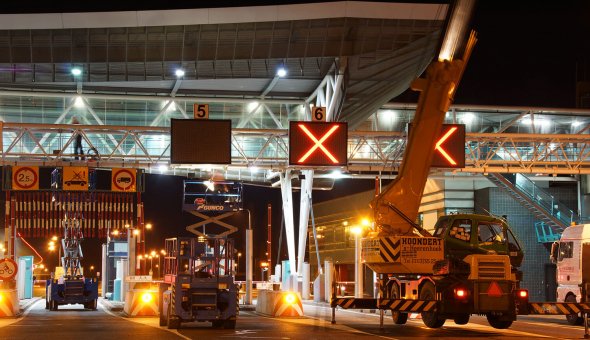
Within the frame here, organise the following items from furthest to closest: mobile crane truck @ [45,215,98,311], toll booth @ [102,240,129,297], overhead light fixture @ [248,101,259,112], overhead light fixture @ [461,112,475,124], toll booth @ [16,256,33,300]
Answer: toll booth @ [102,240,129,297]
toll booth @ [16,256,33,300]
overhead light fixture @ [461,112,475,124]
overhead light fixture @ [248,101,259,112]
mobile crane truck @ [45,215,98,311]

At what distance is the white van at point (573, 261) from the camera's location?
30500 millimetres

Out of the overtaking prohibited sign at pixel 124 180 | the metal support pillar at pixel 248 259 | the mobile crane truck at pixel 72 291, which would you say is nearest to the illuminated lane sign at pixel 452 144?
the metal support pillar at pixel 248 259

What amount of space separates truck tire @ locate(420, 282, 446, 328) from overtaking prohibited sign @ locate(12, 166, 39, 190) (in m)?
19.4

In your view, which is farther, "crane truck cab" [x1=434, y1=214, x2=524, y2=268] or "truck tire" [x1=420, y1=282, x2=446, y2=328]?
"crane truck cab" [x1=434, y1=214, x2=524, y2=268]

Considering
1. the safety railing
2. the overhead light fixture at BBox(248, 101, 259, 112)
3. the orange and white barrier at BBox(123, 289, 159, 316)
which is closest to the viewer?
the orange and white barrier at BBox(123, 289, 159, 316)

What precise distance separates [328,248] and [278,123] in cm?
4021

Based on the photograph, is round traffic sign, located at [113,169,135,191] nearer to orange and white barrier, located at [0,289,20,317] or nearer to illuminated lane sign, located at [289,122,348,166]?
orange and white barrier, located at [0,289,20,317]

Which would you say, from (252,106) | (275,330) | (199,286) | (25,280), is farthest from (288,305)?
(25,280)

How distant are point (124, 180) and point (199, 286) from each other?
48.5ft

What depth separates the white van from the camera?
100 feet

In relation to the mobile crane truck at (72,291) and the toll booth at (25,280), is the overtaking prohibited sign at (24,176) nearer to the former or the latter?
the mobile crane truck at (72,291)

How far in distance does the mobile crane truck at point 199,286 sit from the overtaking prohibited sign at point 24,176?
12848 mm

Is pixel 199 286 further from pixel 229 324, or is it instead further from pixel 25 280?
pixel 25 280

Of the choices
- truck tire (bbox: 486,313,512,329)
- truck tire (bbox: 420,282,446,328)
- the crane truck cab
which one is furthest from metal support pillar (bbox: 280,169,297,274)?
truck tire (bbox: 486,313,512,329)
